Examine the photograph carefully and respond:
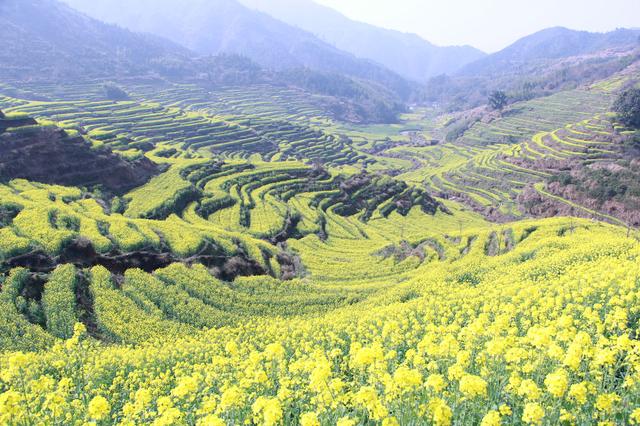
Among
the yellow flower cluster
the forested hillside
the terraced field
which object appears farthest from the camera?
the forested hillside

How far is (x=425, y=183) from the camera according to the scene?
10712cm

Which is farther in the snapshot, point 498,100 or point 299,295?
point 498,100

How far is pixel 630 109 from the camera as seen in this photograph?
97438mm

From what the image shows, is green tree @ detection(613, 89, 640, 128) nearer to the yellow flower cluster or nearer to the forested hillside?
the forested hillside

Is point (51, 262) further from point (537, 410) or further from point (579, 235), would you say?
point (579, 235)

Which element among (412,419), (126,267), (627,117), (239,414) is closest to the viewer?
(412,419)

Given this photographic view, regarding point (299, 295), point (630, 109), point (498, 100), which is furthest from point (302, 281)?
point (498, 100)

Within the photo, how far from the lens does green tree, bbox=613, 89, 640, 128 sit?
96.5m

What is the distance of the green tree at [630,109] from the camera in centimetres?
9650

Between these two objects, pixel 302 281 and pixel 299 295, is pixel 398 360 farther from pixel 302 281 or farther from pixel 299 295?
pixel 302 281

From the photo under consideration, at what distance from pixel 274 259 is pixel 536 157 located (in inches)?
3156

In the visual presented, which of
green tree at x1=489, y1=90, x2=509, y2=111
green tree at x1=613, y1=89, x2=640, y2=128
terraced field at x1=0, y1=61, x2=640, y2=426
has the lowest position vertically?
terraced field at x1=0, y1=61, x2=640, y2=426

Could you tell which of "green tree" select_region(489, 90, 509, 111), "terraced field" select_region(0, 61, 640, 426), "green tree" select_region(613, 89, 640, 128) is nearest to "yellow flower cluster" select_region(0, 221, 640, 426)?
"terraced field" select_region(0, 61, 640, 426)

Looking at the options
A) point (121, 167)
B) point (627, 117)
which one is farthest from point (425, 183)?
point (121, 167)
